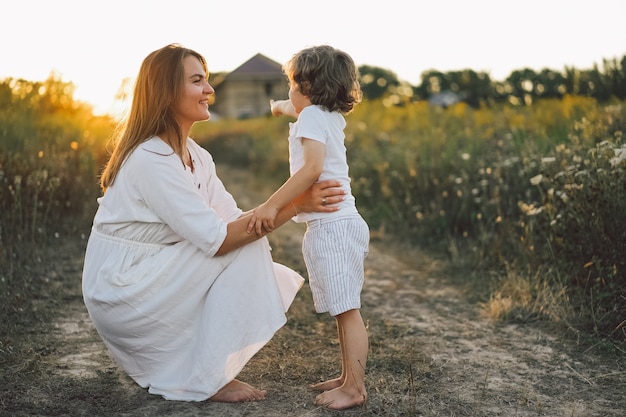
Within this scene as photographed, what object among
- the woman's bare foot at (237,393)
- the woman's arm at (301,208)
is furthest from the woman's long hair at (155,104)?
the woman's bare foot at (237,393)

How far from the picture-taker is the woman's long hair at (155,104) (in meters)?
2.57

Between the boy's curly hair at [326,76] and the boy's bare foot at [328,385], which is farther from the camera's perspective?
the boy's bare foot at [328,385]

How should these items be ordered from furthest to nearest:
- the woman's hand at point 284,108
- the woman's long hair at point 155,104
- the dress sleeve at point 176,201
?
the woman's hand at point 284,108
the woman's long hair at point 155,104
the dress sleeve at point 176,201

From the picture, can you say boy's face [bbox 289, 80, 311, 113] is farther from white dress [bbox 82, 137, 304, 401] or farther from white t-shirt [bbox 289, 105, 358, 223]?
white dress [bbox 82, 137, 304, 401]

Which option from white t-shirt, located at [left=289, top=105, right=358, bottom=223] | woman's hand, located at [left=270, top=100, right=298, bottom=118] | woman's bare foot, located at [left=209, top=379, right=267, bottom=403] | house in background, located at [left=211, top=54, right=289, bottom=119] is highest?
house in background, located at [left=211, top=54, right=289, bottom=119]

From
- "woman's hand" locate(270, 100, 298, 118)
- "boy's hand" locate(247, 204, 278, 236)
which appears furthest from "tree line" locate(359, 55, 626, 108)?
"boy's hand" locate(247, 204, 278, 236)

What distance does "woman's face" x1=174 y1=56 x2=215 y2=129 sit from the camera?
262 cm

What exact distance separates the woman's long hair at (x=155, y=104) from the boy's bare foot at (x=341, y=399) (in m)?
1.11

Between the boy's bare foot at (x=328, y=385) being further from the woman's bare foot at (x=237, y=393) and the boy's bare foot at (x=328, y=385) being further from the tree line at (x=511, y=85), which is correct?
the tree line at (x=511, y=85)

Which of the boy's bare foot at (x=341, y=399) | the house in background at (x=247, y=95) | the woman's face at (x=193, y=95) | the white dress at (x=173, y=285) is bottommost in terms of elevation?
the boy's bare foot at (x=341, y=399)

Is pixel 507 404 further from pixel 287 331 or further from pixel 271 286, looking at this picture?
pixel 287 331

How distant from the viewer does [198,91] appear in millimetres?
2631

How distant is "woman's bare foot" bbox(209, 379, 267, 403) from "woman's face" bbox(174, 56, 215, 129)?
106 cm

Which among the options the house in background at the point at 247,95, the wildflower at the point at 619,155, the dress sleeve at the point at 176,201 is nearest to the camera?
the dress sleeve at the point at 176,201
